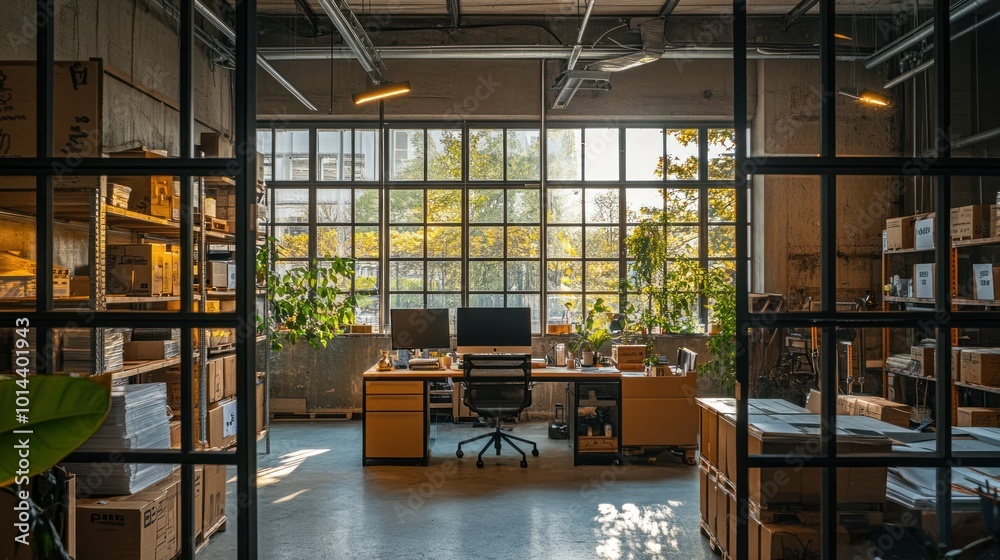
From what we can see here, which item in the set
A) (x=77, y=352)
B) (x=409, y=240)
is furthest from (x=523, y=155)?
(x=77, y=352)

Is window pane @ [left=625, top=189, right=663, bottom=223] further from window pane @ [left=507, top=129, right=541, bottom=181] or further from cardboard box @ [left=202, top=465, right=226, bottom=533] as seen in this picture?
cardboard box @ [left=202, top=465, right=226, bottom=533]

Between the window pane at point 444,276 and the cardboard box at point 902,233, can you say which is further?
the window pane at point 444,276

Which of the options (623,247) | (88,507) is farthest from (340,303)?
(88,507)

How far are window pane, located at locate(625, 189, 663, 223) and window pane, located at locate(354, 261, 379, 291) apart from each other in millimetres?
3517

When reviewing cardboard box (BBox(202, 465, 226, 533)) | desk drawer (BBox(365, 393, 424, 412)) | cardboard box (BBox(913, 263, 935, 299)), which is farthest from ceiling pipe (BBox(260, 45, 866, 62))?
cardboard box (BBox(202, 465, 226, 533))

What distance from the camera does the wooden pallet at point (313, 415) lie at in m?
7.80

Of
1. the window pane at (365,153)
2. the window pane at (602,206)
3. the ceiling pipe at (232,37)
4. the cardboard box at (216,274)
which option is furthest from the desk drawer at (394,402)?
the window pane at (602,206)

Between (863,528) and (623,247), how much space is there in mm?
5934

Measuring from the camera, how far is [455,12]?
727cm

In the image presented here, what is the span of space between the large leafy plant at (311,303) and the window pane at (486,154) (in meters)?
2.10

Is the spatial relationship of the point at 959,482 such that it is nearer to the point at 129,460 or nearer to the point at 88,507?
the point at 129,460

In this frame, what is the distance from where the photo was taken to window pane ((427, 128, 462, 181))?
8.21 metres

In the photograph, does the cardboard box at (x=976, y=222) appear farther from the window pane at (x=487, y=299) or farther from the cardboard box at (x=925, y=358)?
the window pane at (x=487, y=299)

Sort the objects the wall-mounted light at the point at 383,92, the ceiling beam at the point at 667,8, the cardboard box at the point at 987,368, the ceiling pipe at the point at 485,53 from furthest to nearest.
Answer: the ceiling beam at the point at 667,8
the ceiling pipe at the point at 485,53
the wall-mounted light at the point at 383,92
the cardboard box at the point at 987,368
